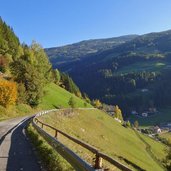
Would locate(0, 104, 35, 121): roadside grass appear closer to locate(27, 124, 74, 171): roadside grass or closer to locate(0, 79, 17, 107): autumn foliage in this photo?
locate(0, 79, 17, 107): autumn foliage

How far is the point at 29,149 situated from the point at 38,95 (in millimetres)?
76911

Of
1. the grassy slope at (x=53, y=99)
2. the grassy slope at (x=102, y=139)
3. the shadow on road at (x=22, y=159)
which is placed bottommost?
the grassy slope at (x=102, y=139)

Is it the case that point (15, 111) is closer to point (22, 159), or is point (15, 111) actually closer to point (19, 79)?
point (19, 79)

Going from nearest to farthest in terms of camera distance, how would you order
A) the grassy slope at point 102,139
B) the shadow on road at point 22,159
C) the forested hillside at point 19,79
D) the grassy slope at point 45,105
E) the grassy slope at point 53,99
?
1. the shadow on road at point 22,159
2. the grassy slope at point 102,139
3. the forested hillside at point 19,79
4. the grassy slope at point 45,105
5. the grassy slope at point 53,99

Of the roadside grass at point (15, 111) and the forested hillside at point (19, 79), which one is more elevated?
the forested hillside at point (19, 79)

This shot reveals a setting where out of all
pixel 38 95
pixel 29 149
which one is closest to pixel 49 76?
pixel 38 95

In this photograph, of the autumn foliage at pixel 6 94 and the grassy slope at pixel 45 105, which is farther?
the grassy slope at pixel 45 105

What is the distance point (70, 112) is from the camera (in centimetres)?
9144

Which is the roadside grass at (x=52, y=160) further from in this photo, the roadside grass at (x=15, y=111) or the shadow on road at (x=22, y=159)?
the roadside grass at (x=15, y=111)

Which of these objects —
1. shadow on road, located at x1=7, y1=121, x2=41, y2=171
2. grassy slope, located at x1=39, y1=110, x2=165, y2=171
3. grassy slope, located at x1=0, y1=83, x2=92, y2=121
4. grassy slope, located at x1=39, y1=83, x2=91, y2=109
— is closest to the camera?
shadow on road, located at x1=7, y1=121, x2=41, y2=171

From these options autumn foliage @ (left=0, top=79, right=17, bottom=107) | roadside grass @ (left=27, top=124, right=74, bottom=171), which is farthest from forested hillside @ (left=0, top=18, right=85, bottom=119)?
roadside grass @ (left=27, top=124, right=74, bottom=171)

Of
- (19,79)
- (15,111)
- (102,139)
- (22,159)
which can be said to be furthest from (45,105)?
(22,159)

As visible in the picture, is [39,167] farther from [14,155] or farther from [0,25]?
[0,25]

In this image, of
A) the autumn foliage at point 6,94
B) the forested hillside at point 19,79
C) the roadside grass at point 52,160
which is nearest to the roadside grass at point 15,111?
the forested hillside at point 19,79
